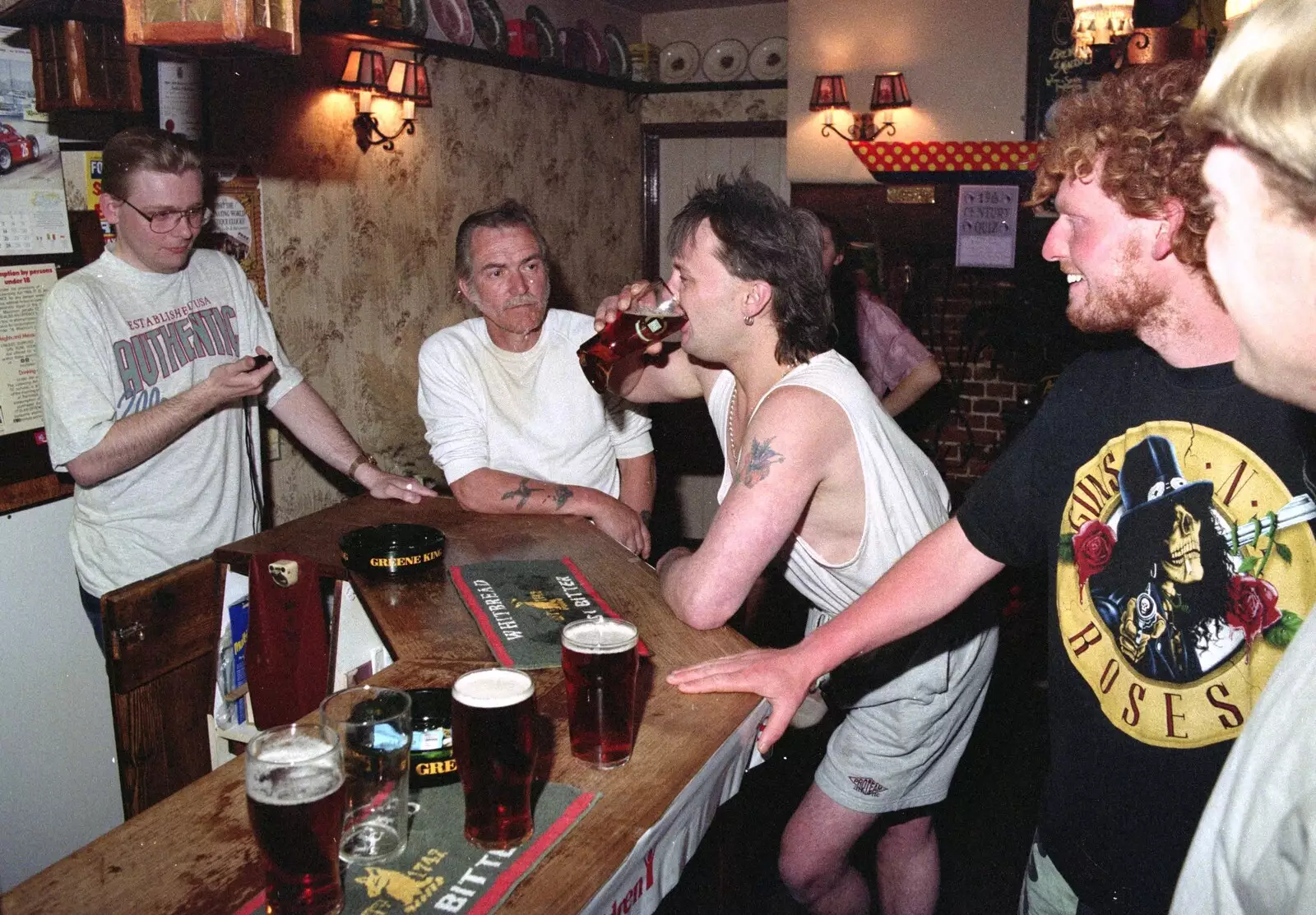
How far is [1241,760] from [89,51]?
3.03 meters

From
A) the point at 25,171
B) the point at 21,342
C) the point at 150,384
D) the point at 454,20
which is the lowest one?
the point at 150,384

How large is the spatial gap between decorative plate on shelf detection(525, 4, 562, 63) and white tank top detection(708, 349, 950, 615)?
420 centimetres

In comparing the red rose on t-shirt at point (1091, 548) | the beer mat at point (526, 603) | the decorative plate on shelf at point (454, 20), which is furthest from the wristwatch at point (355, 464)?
the decorative plate on shelf at point (454, 20)

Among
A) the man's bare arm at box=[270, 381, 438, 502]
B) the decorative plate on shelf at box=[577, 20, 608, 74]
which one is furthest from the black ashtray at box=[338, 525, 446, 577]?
the decorative plate on shelf at box=[577, 20, 608, 74]

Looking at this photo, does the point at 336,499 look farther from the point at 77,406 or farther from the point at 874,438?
the point at 874,438

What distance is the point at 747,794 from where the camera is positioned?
3.19 m

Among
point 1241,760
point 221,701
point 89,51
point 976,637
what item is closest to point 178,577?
point 221,701

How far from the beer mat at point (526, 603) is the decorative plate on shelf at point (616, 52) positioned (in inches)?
193

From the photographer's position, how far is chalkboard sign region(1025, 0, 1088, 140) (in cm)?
514

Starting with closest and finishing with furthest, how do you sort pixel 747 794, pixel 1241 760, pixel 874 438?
pixel 1241 760 → pixel 874 438 → pixel 747 794

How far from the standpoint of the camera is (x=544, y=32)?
5.52 metres

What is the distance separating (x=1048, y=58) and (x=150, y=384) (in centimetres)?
461

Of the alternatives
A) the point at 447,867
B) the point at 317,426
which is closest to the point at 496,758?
the point at 447,867

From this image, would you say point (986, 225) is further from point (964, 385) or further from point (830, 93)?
point (830, 93)
